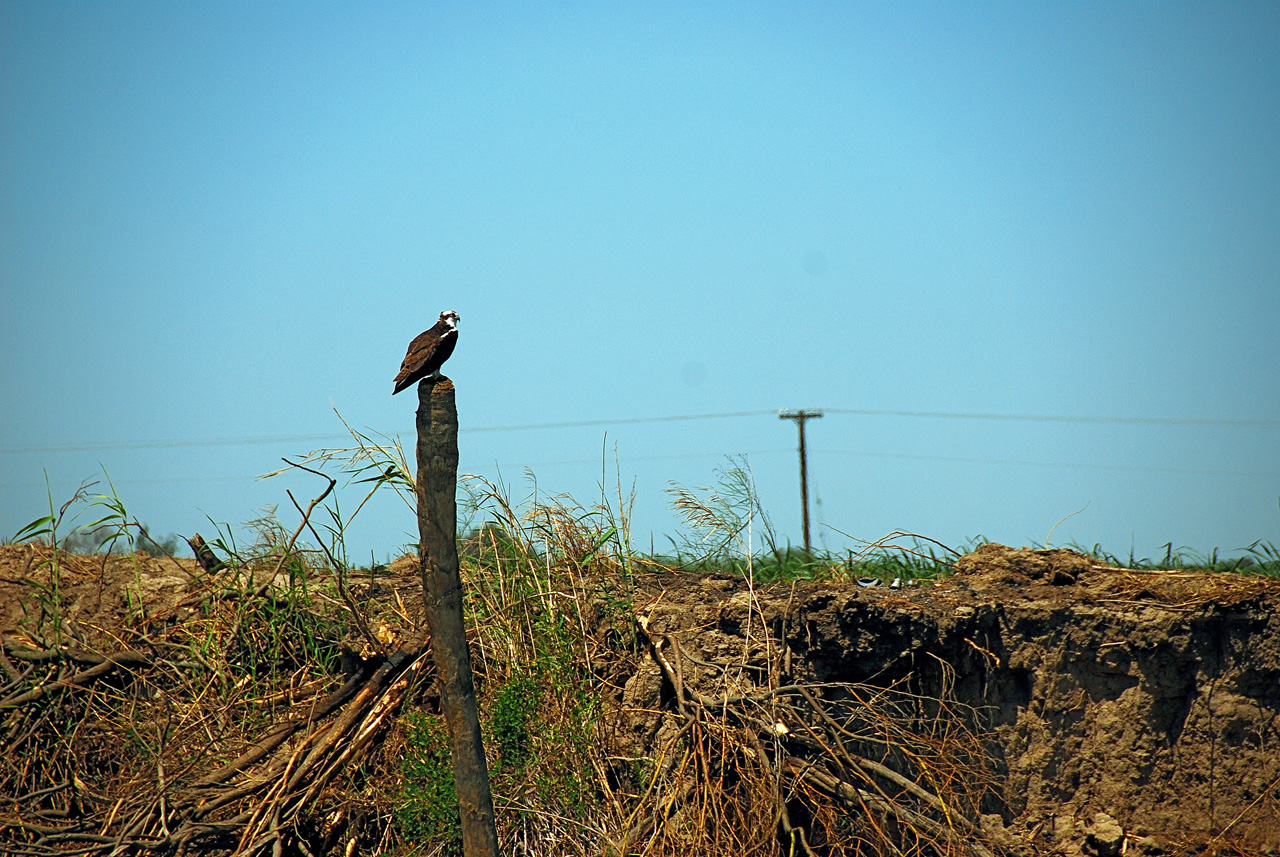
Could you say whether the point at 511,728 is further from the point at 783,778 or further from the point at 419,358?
the point at 419,358

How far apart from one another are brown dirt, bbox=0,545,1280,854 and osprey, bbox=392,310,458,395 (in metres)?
2.06

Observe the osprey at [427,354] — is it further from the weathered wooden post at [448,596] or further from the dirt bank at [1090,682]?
the dirt bank at [1090,682]

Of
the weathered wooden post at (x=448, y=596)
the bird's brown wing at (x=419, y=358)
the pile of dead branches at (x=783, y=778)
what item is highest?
the bird's brown wing at (x=419, y=358)

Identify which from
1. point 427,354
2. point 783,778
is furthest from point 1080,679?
point 427,354

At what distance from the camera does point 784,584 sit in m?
5.60

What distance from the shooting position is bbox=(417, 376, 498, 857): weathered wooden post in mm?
3658

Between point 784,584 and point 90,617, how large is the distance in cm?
381

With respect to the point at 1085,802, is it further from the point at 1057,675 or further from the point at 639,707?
the point at 639,707

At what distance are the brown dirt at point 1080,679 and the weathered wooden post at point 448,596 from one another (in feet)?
4.17

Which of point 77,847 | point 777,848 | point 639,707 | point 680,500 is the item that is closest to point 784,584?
point 680,500

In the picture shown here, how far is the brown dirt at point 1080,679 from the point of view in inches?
198

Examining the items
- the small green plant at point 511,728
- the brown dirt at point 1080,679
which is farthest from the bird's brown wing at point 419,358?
the brown dirt at point 1080,679

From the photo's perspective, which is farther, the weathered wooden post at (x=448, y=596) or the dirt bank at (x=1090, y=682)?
the dirt bank at (x=1090, y=682)

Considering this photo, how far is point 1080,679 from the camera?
17.0 ft
